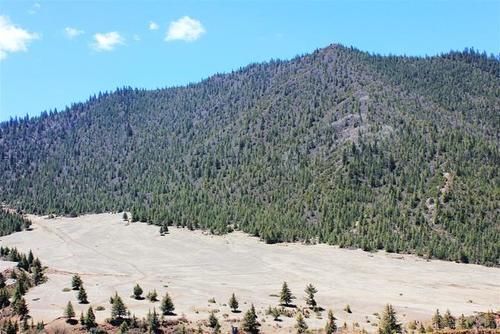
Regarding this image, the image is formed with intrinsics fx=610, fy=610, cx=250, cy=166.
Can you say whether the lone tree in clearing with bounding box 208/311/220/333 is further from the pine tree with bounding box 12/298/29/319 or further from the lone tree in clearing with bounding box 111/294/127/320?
the pine tree with bounding box 12/298/29/319

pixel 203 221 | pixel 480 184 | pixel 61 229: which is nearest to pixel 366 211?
pixel 480 184

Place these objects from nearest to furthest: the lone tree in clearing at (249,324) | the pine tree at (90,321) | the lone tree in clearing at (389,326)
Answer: the lone tree in clearing at (389,326), the lone tree in clearing at (249,324), the pine tree at (90,321)

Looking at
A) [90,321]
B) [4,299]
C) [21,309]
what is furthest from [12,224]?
[90,321]

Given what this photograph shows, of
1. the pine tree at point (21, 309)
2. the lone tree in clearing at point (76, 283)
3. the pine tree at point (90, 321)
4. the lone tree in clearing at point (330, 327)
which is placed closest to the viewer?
the lone tree in clearing at point (330, 327)

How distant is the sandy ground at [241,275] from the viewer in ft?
271

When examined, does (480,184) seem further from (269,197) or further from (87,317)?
(87,317)

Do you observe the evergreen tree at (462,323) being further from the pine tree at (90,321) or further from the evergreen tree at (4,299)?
the evergreen tree at (4,299)

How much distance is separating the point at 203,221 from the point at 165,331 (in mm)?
104361

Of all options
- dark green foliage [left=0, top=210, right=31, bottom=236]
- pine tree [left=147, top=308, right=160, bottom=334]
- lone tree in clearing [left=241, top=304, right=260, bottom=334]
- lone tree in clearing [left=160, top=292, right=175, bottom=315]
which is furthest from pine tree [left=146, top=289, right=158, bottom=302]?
dark green foliage [left=0, top=210, right=31, bottom=236]

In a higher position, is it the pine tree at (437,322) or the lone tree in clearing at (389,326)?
the lone tree in clearing at (389,326)

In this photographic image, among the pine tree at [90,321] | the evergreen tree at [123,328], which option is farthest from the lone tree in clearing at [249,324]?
the pine tree at [90,321]

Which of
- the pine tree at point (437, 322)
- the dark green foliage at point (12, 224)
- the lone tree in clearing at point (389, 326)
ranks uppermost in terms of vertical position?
the dark green foliage at point (12, 224)

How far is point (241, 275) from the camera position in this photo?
110625 millimetres

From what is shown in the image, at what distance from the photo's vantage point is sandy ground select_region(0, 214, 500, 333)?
82625 mm
